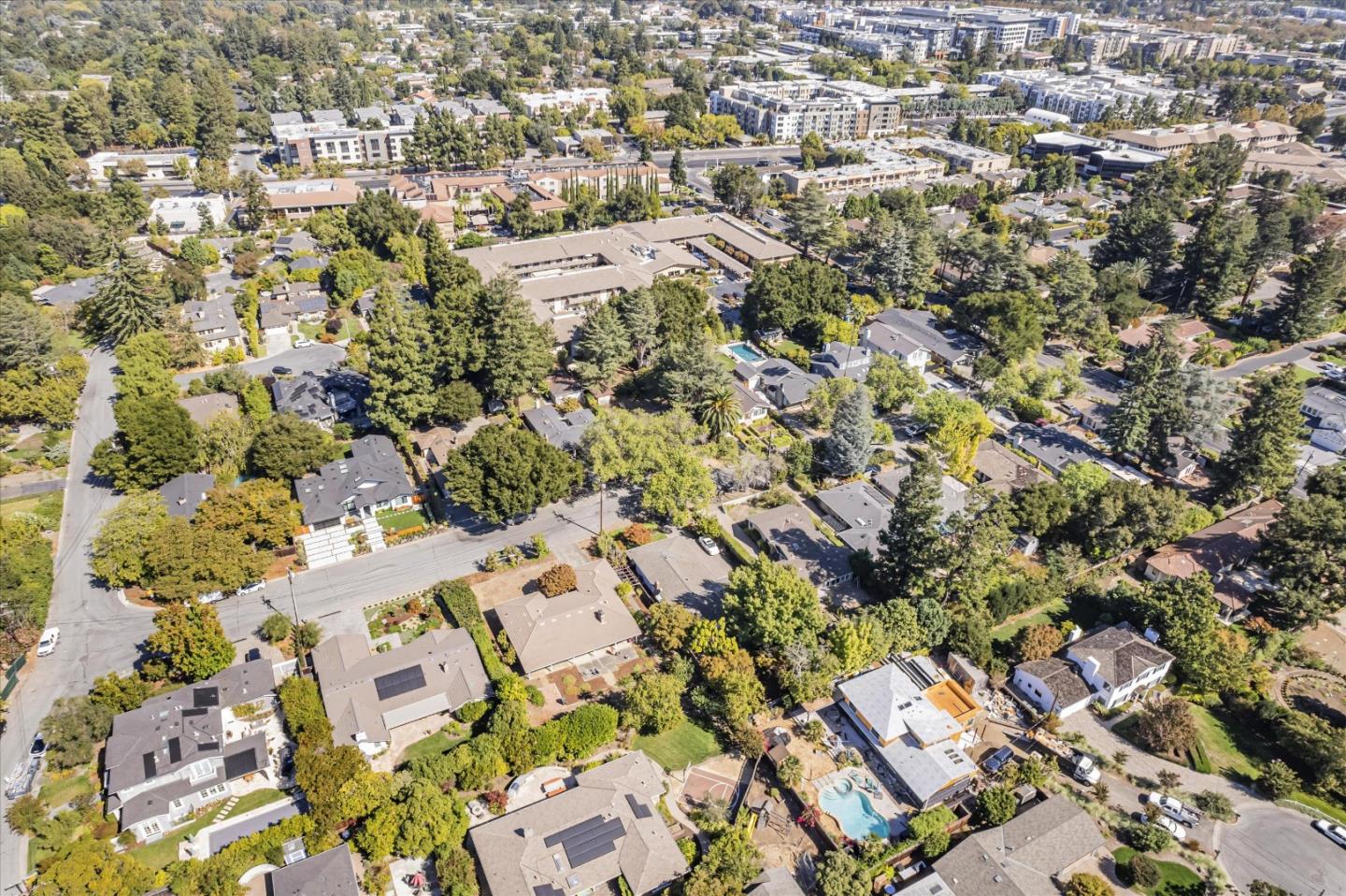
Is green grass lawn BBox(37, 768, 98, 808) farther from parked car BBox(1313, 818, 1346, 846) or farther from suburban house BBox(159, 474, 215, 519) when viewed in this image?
parked car BBox(1313, 818, 1346, 846)

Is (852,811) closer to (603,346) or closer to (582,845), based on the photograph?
(582,845)

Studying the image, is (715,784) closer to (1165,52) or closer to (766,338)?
(766,338)

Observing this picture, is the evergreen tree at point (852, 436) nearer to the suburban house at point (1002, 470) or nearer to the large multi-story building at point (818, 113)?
the suburban house at point (1002, 470)

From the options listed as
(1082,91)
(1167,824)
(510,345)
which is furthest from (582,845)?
(1082,91)

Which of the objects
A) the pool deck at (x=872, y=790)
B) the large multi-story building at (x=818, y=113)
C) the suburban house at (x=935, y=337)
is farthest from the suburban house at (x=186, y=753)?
the large multi-story building at (x=818, y=113)

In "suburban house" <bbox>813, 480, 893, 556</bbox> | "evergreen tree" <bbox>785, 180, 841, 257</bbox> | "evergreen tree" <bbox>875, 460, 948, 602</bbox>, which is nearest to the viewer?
"evergreen tree" <bbox>875, 460, 948, 602</bbox>

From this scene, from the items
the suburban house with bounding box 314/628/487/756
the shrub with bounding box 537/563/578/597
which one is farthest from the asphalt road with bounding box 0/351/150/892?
the shrub with bounding box 537/563/578/597

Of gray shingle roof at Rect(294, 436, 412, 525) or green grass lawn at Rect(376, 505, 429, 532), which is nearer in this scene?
gray shingle roof at Rect(294, 436, 412, 525)
